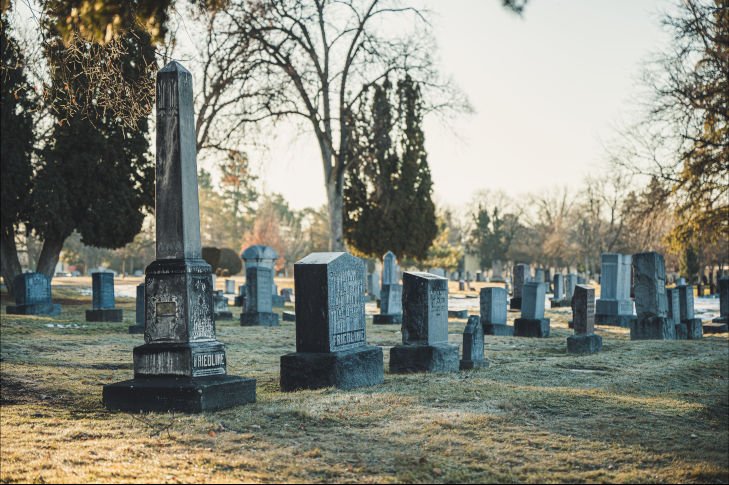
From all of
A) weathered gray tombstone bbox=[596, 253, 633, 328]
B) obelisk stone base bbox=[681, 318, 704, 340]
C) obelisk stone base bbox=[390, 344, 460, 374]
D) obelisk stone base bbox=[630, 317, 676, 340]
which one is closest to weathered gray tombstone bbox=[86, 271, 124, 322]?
obelisk stone base bbox=[390, 344, 460, 374]

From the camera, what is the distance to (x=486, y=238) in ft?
224

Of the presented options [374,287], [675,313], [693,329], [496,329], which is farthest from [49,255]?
[693,329]

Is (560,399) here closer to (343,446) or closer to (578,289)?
(343,446)

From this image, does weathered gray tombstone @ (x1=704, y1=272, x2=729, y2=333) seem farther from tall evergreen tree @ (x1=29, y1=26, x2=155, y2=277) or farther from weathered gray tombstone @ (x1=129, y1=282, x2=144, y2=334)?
tall evergreen tree @ (x1=29, y1=26, x2=155, y2=277)

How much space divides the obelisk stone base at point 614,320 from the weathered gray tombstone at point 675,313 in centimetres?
279

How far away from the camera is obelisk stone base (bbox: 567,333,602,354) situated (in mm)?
11266

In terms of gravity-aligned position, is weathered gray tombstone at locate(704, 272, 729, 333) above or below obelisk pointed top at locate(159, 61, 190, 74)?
below

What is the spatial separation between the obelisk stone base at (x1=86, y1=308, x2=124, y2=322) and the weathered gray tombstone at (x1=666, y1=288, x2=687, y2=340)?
41.1 ft

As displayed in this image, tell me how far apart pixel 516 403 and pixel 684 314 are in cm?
1048

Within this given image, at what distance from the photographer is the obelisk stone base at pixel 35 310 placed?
643 inches

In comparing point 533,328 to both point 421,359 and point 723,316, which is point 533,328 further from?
point 421,359

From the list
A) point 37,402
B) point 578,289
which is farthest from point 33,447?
point 578,289

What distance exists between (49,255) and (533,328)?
15.2m

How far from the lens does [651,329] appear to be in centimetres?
1357
